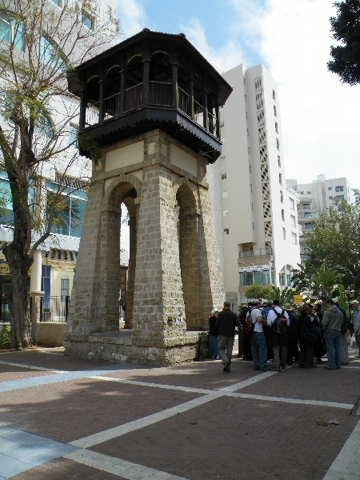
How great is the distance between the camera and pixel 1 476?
396 centimetres

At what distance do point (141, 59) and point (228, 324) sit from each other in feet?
31.2

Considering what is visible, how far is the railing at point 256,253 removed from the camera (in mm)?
50375

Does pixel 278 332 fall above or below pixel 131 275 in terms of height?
below

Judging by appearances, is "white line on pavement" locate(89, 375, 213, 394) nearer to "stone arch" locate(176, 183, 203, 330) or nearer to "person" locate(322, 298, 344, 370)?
"person" locate(322, 298, 344, 370)

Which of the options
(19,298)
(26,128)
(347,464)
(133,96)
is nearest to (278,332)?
(347,464)

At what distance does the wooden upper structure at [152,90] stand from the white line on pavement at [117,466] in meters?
10.3

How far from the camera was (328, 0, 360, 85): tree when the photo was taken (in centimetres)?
838

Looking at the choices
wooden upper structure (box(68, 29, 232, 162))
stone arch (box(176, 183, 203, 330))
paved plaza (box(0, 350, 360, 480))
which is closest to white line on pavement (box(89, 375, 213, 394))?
paved plaza (box(0, 350, 360, 480))

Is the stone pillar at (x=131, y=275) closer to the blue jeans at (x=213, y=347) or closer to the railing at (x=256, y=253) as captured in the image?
the blue jeans at (x=213, y=347)

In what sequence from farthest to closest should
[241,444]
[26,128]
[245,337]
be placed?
[26,128] < [245,337] < [241,444]

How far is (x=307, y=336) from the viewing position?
10.7m

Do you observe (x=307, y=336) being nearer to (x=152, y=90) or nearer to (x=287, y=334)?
(x=287, y=334)

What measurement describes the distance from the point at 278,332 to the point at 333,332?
1.40 meters

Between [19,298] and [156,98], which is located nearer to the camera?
[156,98]
